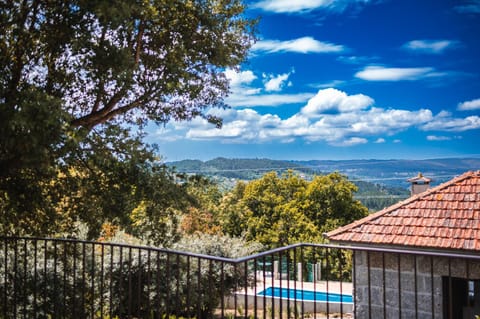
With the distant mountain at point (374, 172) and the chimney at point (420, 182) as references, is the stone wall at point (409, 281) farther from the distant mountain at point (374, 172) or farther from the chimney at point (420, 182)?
the distant mountain at point (374, 172)

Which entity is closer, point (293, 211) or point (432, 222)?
point (432, 222)

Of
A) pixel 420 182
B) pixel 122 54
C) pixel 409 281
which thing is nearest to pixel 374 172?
pixel 420 182

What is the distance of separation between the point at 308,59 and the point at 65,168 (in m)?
122

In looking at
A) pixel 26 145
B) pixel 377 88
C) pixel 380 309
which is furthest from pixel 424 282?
pixel 377 88

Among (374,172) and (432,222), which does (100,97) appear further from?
(374,172)

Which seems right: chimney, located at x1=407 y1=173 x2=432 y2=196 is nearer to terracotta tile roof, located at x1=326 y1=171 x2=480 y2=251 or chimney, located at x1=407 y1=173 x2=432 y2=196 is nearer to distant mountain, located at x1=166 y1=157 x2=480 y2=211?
terracotta tile roof, located at x1=326 y1=171 x2=480 y2=251

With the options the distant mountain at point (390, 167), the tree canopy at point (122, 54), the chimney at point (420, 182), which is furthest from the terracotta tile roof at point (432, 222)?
the distant mountain at point (390, 167)

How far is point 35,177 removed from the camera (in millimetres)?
5762

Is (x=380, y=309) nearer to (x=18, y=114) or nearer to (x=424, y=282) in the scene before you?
(x=424, y=282)

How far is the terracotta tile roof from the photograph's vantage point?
8.21 m

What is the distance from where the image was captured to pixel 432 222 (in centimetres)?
880

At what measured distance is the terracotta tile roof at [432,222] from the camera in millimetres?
8211

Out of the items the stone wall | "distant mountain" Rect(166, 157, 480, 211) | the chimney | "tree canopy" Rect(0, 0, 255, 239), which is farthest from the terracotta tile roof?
"distant mountain" Rect(166, 157, 480, 211)

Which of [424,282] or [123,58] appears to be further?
[424,282]
